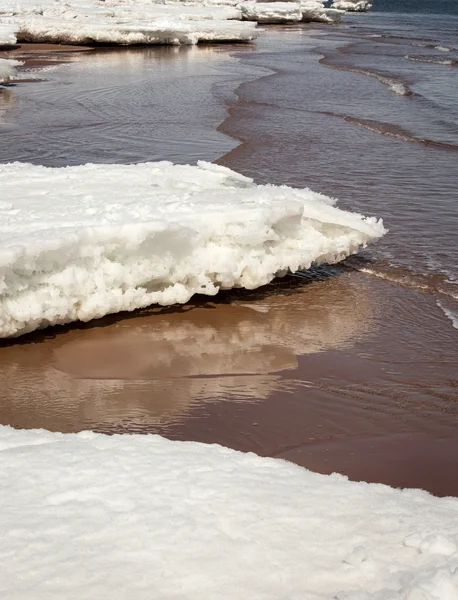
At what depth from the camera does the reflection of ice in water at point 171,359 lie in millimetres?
3635

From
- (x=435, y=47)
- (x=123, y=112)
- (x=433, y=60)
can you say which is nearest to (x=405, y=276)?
(x=123, y=112)

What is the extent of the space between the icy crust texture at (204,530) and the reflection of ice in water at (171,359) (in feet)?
3.02

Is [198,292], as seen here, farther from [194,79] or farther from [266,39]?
[266,39]

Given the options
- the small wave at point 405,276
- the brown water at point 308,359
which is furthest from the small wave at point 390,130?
the small wave at point 405,276

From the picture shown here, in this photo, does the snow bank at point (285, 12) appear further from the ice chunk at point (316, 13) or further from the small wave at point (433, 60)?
the small wave at point (433, 60)

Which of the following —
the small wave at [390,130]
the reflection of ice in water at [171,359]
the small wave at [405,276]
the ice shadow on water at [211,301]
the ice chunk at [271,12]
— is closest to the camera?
the reflection of ice in water at [171,359]

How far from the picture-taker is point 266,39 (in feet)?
95.7

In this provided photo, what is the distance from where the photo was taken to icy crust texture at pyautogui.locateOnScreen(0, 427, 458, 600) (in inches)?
78.7

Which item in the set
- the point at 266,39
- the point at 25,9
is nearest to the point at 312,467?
the point at 25,9

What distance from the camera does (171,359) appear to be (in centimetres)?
418

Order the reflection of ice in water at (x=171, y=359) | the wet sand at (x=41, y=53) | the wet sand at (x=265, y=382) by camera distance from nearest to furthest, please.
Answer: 1. the wet sand at (x=265, y=382)
2. the reflection of ice in water at (x=171, y=359)
3. the wet sand at (x=41, y=53)

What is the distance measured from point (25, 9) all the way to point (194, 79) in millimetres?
9655

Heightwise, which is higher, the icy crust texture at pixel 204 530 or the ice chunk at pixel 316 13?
the ice chunk at pixel 316 13

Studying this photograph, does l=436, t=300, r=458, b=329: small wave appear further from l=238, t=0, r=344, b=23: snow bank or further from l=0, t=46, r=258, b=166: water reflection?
l=238, t=0, r=344, b=23: snow bank
